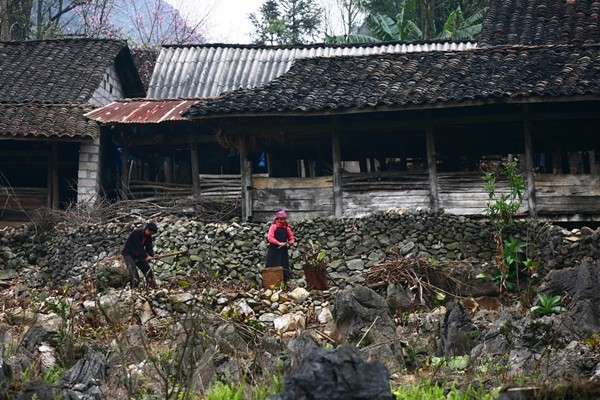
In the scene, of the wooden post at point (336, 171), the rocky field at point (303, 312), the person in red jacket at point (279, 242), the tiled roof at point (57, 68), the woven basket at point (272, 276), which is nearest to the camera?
the rocky field at point (303, 312)

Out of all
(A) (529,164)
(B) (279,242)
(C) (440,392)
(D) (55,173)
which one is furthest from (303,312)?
(D) (55,173)

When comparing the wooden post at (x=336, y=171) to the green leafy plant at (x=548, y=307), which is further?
the wooden post at (x=336, y=171)

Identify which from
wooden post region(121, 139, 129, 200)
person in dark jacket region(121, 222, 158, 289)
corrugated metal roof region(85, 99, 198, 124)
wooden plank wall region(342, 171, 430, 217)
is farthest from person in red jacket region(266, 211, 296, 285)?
wooden post region(121, 139, 129, 200)

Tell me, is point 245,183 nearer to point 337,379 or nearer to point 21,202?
point 21,202

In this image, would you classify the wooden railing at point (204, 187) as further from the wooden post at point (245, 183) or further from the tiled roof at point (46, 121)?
the wooden post at point (245, 183)

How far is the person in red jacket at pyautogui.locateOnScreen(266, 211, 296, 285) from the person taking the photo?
1631 centimetres

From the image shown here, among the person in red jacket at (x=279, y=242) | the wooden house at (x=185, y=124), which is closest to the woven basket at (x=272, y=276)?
the person in red jacket at (x=279, y=242)

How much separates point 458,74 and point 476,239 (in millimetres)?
3238

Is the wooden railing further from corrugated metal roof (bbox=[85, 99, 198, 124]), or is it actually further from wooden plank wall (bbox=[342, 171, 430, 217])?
wooden plank wall (bbox=[342, 171, 430, 217])

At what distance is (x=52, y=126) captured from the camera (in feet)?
68.1

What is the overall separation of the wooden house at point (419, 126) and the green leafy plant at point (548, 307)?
209 inches

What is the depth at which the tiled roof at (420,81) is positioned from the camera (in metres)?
17.4

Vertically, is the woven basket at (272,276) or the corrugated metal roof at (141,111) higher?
the corrugated metal roof at (141,111)

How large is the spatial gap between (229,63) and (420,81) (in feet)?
30.5
